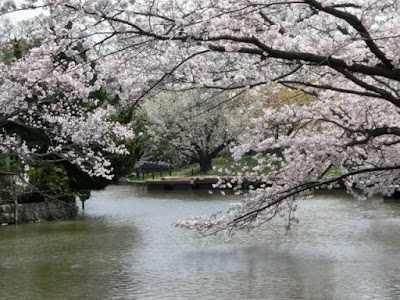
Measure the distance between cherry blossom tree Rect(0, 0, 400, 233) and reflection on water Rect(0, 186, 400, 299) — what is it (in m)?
1.23

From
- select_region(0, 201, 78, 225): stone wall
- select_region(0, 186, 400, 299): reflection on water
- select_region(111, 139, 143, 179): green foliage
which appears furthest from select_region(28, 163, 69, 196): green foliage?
select_region(111, 139, 143, 179): green foliage

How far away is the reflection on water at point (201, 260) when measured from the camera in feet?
28.6

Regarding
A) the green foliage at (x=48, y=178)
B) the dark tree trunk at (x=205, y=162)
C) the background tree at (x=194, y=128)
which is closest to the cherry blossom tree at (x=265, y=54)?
the green foliage at (x=48, y=178)

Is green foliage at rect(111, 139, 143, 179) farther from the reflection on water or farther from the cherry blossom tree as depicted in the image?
the cherry blossom tree

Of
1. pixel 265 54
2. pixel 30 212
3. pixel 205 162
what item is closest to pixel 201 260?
pixel 265 54

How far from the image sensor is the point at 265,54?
5398 millimetres

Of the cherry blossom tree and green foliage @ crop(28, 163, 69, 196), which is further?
green foliage @ crop(28, 163, 69, 196)

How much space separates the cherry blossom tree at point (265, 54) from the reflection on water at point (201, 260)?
1.23 metres

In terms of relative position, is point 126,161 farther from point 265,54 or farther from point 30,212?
point 265,54

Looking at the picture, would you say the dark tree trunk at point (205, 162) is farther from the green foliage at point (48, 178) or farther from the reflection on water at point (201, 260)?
the green foliage at point (48, 178)

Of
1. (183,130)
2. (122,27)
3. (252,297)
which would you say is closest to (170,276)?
(252,297)

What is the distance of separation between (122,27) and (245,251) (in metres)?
7.47

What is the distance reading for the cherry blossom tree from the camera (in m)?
5.23

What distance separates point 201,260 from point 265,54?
20.8 feet
